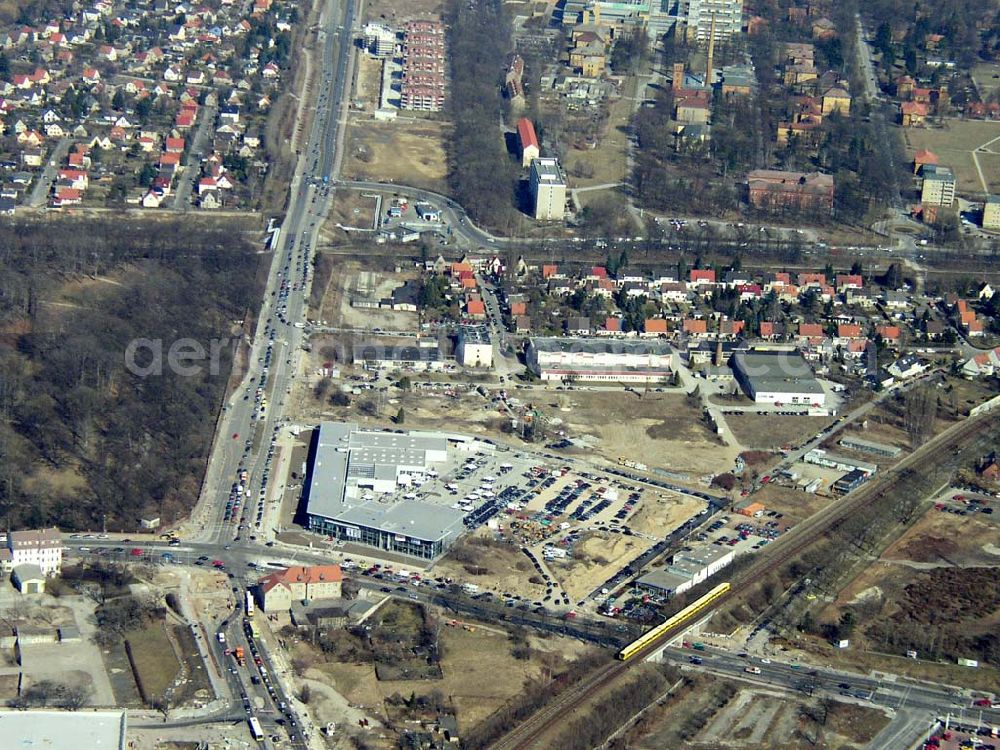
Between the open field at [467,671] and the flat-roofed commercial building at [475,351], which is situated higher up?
the flat-roofed commercial building at [475,351]

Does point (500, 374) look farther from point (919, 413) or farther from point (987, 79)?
point (987, 79)

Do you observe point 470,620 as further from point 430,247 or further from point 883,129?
point 883,129

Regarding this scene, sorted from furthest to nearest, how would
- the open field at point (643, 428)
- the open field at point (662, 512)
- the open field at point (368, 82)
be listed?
1. the open field at point (368, 82)
2. the open field at point (643, 428)
3. the open field at point (662, 512)

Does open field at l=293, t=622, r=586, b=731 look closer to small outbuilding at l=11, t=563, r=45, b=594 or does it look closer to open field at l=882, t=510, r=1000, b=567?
small outbuilding at l=11, t=563, r=45, b=594

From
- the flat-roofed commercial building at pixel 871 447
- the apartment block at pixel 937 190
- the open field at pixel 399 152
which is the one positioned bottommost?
the flat-roofed commercial building at pixel 871 447

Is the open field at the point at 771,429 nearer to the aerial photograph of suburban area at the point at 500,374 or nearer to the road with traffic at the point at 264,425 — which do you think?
the aerial photograph of suburban area at the point at 500,374

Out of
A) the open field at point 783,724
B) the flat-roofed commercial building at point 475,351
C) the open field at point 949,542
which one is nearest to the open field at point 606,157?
→ the flat-roofed commercial building at point 475,351
